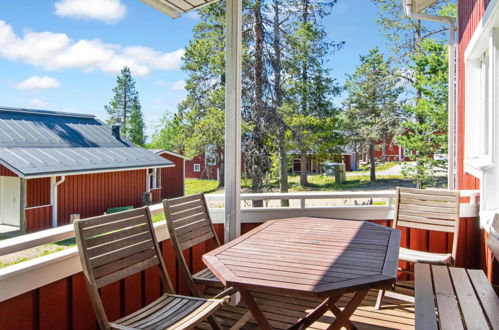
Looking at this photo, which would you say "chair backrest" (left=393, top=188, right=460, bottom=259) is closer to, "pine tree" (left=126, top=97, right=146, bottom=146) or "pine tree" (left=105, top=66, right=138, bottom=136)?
"pine tree" (left=126, top=97, right=146, bottom=146)

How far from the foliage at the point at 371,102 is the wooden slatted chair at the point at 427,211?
31.0ft

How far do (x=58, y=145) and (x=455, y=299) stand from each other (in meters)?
6.87

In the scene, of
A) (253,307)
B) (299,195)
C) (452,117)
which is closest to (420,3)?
(452,117)

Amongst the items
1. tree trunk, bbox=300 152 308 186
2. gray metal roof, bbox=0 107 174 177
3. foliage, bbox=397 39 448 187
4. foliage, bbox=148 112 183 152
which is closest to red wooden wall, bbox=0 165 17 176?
gray metal roof, bbox=0 107 174 177

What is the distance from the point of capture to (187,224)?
7.82 ft

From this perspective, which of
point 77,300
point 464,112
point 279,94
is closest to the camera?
point 77,300

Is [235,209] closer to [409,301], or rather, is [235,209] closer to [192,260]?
[192,260]

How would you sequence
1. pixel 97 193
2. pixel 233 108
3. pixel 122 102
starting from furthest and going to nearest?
pixel 122 102 < pixel 97 193 < pixel 233 108

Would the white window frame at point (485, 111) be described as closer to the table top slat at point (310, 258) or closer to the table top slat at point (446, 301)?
the table top slat at point (446, 301)

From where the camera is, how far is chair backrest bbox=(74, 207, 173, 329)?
1629 millimetres

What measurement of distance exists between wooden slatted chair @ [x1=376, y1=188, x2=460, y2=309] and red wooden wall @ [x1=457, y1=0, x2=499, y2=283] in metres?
0.25

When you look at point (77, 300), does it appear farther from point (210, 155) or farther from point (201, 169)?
point (201, 169)

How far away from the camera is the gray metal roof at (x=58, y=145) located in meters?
5.99

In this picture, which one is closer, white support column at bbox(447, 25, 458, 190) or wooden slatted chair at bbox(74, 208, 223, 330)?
wooden slatted chair at bbox(74, 208, 223, 330)
